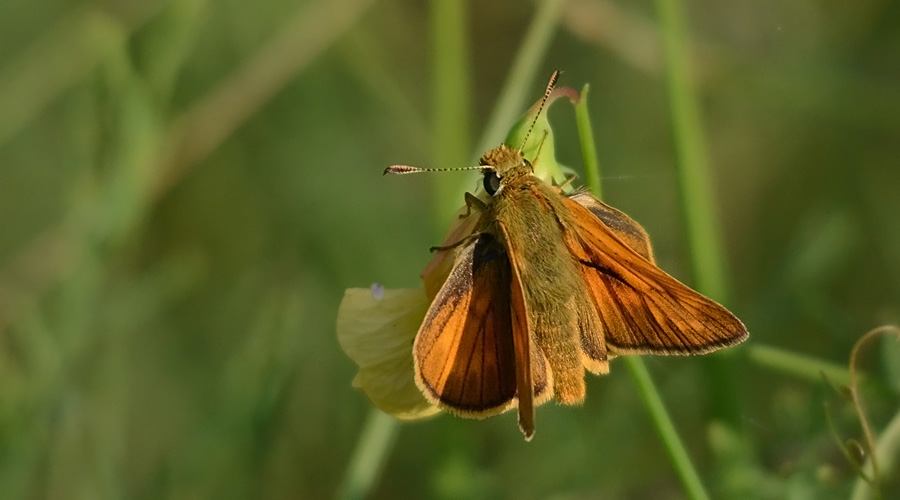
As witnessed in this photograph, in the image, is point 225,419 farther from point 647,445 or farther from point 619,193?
point 619,193

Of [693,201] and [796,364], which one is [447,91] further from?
[796,364]

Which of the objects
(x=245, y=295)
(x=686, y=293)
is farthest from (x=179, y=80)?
(x=686, y=293)

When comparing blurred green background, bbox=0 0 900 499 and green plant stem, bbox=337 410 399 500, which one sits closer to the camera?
green plant stem, bbox=337 410 399 500

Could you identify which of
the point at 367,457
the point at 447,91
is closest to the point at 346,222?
the point at 447,91

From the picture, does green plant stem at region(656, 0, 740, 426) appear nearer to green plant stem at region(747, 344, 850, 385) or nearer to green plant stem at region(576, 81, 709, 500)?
green plant stem at region(747, 344, 850, 385)

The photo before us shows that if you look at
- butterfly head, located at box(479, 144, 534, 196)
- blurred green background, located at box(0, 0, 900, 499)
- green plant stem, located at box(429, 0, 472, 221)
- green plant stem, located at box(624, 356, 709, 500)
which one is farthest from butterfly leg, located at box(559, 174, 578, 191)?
green plant stem, located at box(429, 0, 472, 221)
